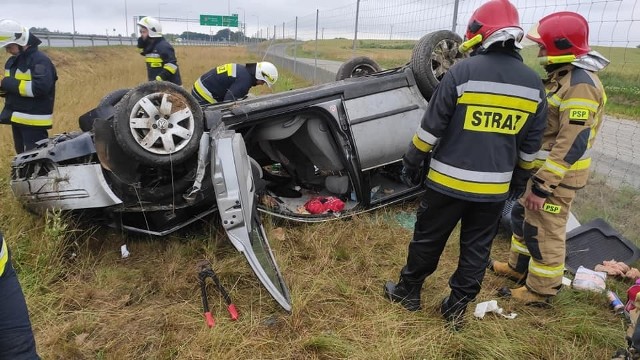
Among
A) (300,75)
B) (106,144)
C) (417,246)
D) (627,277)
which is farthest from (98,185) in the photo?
(300,75)

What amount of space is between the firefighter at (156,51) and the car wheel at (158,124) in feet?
12.8

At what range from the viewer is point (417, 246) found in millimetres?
2420

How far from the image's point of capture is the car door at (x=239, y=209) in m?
2.33

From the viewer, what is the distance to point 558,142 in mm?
2408

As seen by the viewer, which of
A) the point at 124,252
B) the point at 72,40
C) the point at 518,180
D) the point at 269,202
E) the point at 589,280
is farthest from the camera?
the point at 72,40

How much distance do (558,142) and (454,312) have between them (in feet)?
3.46

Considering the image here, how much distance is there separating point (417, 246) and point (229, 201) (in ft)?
3.33

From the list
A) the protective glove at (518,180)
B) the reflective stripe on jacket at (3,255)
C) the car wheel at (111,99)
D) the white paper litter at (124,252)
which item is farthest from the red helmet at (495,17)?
the white paper litter at (124,252)

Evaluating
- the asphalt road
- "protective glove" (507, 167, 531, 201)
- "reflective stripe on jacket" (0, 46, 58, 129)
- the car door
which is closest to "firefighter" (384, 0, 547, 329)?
"protective glove" (507, 167, 531, 201)

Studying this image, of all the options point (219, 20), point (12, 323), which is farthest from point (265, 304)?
point (219, 20)

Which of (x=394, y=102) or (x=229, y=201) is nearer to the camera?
(x=229, y=201)

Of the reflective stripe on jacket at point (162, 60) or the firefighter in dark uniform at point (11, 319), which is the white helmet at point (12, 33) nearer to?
the reflective stripe on jacket at point (162, 60)

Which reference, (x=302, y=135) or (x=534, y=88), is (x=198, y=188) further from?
(x=534, y=88)

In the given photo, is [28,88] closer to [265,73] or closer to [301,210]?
[265,73]
